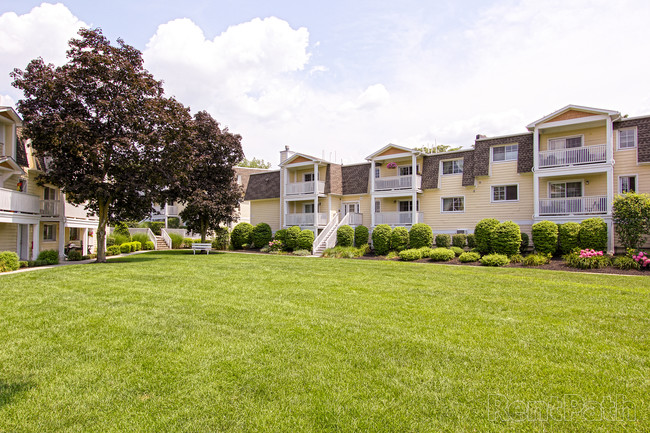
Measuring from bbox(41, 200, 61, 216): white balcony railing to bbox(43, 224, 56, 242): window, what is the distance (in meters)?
1.46

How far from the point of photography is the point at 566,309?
742cm

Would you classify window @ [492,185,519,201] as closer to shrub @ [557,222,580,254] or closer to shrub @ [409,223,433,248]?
shrub @ [557,222,580,254]

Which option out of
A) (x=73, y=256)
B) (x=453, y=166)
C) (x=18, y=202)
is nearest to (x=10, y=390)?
(x=18, y=202)

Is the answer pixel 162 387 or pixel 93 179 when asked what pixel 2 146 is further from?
pixel 162 387

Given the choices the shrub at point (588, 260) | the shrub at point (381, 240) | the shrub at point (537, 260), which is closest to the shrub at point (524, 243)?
the shrub at point (537, 260)

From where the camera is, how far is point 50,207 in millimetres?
20312

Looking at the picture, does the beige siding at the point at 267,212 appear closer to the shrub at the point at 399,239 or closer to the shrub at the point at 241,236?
the shrub at the point at 241,236

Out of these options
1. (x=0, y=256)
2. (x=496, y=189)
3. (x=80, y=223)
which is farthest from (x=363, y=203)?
(x=0, y=256)

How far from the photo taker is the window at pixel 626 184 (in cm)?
1853

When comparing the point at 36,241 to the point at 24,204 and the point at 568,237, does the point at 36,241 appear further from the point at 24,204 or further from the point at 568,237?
the point at 568,237

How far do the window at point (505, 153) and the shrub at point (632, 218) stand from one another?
253 inches

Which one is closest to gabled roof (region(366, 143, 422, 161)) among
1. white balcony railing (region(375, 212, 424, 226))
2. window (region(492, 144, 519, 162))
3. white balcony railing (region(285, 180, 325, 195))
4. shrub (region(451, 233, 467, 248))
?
white balcony railing (region(375, 212, 424, 226))

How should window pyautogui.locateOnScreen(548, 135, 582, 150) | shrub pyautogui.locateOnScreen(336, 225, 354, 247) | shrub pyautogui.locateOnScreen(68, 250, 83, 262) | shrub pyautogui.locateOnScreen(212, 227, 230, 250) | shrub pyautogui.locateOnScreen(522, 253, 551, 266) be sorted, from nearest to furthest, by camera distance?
shrub pyautogui.locateOnScreen(522, 253, 551, 266)
window pyautogui.locateOnScreen(548, 135, 582, 150)
shrub pyautogui.locateOnScreen(68, 250, 83, 262)
shrub pyautogui.locateOnScreen(336, 225, 354, 247)
shrub pyautogui.locateOnScreen(212, 227, 230, 250)

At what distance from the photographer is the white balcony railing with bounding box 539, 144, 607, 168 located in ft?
61.6
